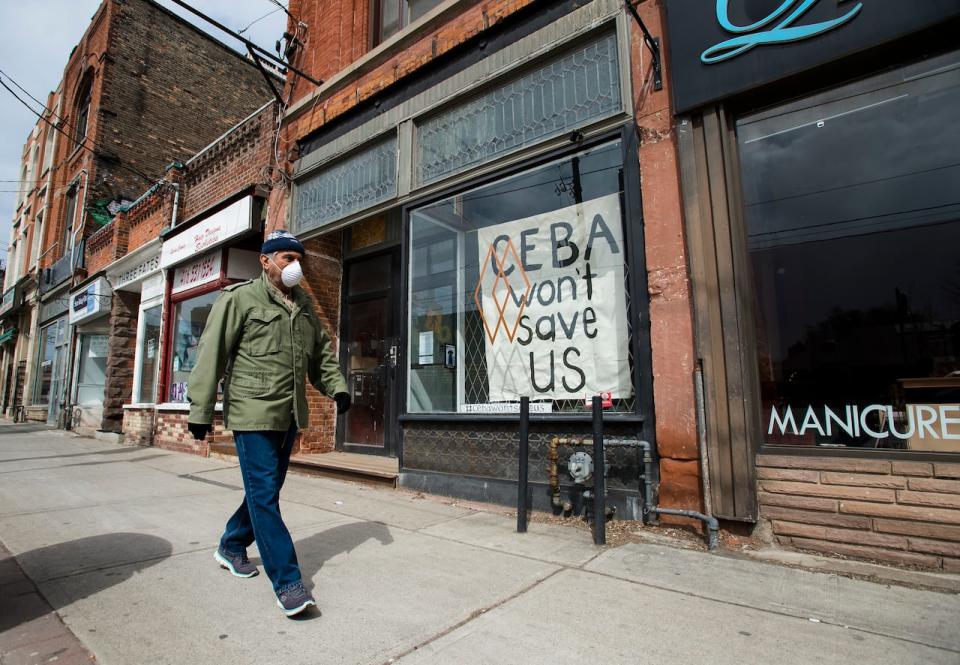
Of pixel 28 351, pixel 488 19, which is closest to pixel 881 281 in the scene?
pixel 488 19

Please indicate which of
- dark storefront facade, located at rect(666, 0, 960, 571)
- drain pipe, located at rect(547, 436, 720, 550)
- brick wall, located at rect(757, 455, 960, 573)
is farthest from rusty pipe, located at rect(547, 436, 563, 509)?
brick wall, located at rect(757, 455, 960, 573)

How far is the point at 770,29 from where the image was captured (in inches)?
144

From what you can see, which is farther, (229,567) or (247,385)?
(229,567)

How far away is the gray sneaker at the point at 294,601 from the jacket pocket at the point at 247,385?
961mm

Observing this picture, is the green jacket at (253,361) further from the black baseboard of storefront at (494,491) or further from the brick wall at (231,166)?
the brick wall at (231,166)

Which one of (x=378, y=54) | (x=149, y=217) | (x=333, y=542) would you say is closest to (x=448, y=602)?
(x=333, y=542)

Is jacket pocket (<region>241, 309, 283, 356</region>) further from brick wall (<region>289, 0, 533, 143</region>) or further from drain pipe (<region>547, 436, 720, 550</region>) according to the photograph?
brick wall (<region>289, 0, 533, 143</region>)

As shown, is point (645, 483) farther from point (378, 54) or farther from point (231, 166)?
point (231, 166)

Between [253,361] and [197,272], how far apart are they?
25.5ft

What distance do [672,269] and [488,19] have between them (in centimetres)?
347

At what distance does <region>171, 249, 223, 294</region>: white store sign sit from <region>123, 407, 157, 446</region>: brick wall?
8.07ft

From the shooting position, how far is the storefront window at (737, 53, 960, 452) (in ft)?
10.7

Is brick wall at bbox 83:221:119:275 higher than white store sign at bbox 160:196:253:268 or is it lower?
higher

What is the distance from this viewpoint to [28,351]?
19.5 m
